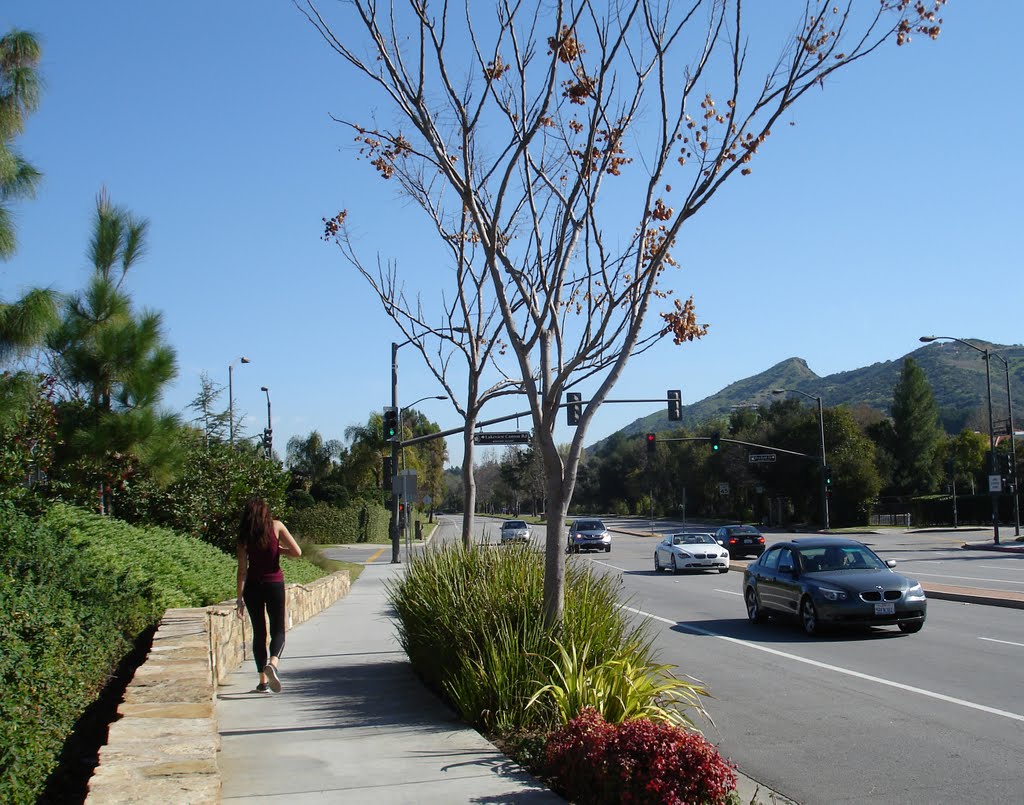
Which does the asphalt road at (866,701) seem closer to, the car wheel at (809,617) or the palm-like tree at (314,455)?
the car wheel at (809,617)

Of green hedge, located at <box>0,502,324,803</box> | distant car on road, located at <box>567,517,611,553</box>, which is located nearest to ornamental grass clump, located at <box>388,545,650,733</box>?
green hedge, located at <box>0,502,324,803</box>

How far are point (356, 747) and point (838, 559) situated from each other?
35.5ft

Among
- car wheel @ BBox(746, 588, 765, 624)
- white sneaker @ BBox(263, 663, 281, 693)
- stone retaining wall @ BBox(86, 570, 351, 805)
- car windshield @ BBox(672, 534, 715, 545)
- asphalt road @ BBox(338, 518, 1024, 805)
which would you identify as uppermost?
car windshield @ BBox(672, 534, 715, 545)

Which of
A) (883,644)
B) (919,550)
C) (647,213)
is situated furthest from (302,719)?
(919,550)

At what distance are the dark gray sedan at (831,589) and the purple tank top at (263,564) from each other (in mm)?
9026

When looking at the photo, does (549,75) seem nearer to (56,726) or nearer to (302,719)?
(302,719)

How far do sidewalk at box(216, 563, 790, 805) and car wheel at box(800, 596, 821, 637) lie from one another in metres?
6.88

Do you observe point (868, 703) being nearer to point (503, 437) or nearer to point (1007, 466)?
point (503, 437)

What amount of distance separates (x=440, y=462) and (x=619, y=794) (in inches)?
3649

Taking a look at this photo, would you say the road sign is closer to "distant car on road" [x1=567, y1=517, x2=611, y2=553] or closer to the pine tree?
"distant car on road" [x1=567, y1=517, x2=611, y2=553]

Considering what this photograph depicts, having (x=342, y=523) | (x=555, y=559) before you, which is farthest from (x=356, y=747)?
(x=342, y=523)

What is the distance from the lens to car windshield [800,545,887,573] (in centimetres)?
1573

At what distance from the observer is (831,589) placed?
14820 millimetres

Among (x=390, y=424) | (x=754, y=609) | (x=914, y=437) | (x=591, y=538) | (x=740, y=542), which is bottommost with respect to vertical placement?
(x=754, y=609)
